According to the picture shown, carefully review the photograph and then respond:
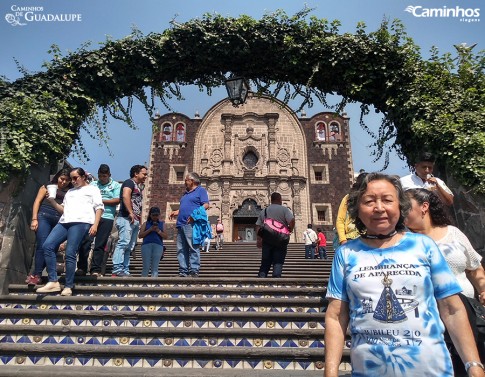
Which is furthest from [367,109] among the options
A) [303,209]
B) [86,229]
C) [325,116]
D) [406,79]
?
[325,116]

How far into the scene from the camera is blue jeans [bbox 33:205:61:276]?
16.5 feet

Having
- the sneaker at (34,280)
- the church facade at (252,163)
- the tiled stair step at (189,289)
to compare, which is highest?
the church facade at (252,163)

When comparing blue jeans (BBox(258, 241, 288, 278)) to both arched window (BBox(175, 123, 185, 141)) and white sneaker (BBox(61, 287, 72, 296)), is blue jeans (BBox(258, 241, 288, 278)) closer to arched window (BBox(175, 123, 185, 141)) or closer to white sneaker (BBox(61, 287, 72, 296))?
white sneaker (BBox(61, 287, 72, 296))

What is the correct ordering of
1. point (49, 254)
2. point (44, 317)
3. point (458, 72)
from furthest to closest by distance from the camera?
point (458, 72) → point (49, 254) → point (44, 317)

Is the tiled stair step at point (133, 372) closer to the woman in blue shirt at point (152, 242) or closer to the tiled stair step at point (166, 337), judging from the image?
the tiled stair step at point (166, 337)

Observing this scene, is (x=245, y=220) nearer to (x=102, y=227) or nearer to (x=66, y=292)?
(x=102, y=227)

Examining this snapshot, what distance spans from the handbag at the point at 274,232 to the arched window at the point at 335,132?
2321 centimetres

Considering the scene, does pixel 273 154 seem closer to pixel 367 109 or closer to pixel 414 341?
pixel 367 109

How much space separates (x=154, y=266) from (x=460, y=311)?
4.99 m

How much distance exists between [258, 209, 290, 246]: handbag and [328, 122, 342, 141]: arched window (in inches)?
914

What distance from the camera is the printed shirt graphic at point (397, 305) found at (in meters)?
1.55

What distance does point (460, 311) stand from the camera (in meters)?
1.66

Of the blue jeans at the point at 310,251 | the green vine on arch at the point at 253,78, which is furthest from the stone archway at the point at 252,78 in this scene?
the blue jeans at the point at 310,251

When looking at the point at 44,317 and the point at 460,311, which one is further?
the point at 44,317
